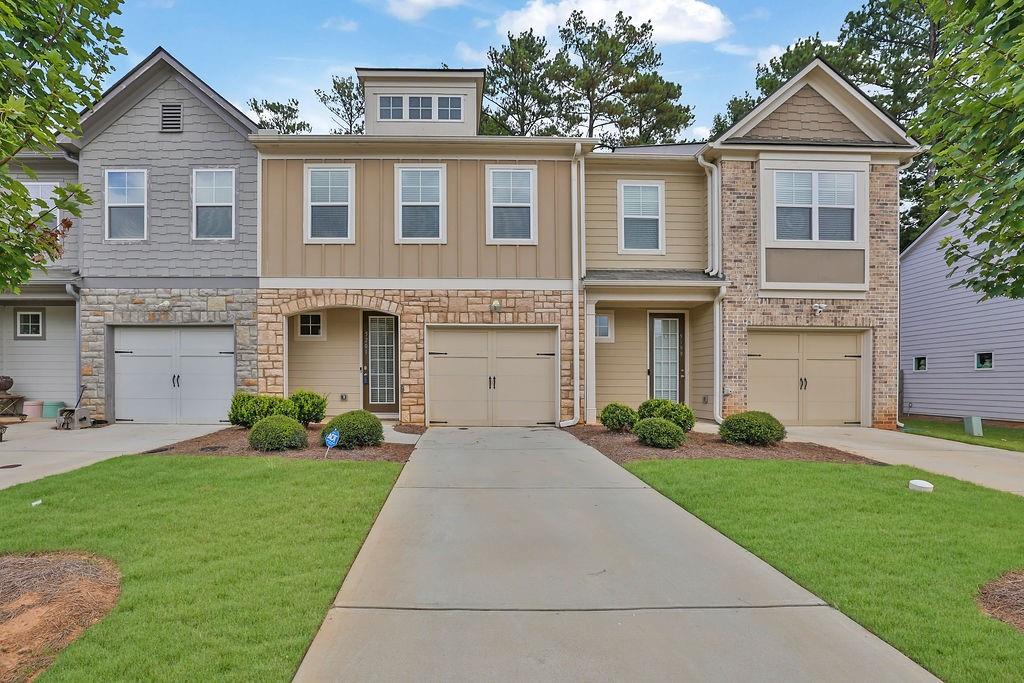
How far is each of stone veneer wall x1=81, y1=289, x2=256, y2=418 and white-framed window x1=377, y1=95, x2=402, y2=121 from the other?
493 cm

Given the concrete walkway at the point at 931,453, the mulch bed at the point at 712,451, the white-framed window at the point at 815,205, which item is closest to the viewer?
the concrete walkway at the point at 931,453

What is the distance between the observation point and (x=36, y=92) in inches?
132

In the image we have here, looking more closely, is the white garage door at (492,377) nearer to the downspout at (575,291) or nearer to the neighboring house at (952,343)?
the downspout at (575,291)

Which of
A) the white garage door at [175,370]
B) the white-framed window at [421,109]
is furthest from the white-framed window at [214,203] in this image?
the white-framed window at [421,109]

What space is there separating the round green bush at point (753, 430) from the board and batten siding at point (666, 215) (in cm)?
452

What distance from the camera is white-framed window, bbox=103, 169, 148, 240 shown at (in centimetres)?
1148

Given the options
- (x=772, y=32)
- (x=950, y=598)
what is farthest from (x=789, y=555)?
(x=772, y=32)

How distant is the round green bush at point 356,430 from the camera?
841 centimetres

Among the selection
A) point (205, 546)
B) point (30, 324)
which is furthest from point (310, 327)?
point (205, 546)

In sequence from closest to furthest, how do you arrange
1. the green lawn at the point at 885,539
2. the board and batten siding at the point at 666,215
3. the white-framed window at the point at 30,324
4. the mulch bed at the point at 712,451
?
the green lawn at the point at 885,539
the mulch bed at the point at 712,451
the board and batten siding at the point at 666,215
the white-framed window at the point at 30,324

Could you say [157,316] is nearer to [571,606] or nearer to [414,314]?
[414,314]

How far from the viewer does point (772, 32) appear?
69.1 feet

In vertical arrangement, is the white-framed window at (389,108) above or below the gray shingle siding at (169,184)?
above

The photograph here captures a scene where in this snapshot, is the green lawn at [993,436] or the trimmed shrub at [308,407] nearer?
the trimmed shrub at [308,407]
